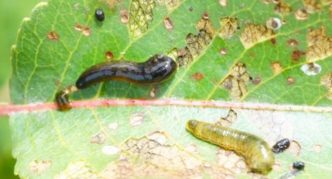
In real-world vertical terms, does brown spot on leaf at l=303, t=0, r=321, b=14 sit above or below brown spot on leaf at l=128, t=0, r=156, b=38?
above

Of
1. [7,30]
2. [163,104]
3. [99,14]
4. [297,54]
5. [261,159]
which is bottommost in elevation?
[261,159]

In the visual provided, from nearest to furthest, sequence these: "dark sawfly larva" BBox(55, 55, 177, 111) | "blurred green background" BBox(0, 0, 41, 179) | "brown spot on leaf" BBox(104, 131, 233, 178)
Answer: "brown spot on leaf" BBox(104, 131, 233, 178)
"dark sawfly larva" BBox(55, 55, 177, 111)
"blurred green background" BBox(0, 0, 41, 179)

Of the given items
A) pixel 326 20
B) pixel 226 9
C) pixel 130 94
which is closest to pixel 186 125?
pixel 130 94

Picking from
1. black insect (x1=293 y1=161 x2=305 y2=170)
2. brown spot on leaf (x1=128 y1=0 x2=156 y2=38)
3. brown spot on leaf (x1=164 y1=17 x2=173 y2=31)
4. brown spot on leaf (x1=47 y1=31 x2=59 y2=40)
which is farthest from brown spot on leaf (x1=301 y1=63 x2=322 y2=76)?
brown spot on leaf (x1=47 y1=31 x2=59 y2=40)

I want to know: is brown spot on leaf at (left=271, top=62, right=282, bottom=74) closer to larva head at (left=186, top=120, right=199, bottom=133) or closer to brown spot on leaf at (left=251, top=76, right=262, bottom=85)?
brown spot on leaf at (left=251, top=76, right=262, bottom=85)

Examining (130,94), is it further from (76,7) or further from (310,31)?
(310,31)

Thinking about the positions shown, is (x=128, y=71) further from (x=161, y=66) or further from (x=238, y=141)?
(x=238, y=141)

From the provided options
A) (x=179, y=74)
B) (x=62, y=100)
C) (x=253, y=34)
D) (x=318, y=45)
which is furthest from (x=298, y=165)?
(x=62, y=100)
